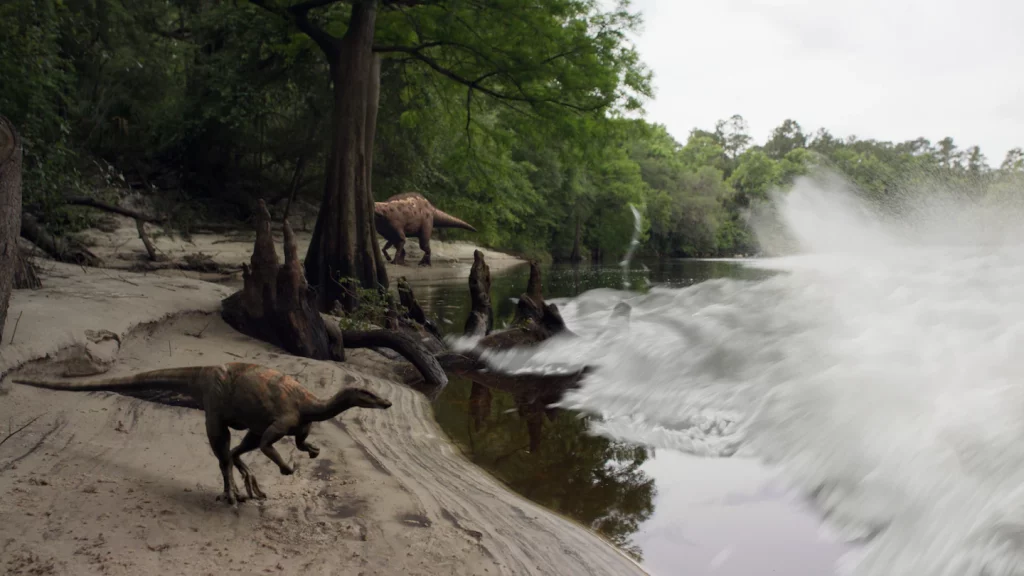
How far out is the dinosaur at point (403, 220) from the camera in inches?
765

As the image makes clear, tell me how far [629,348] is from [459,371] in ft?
7.20

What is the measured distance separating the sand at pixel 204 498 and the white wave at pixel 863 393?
1639mm

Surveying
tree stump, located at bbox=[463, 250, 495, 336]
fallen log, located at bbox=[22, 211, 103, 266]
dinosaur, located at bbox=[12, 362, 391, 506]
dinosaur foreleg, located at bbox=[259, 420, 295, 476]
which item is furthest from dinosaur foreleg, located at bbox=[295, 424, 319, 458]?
fallen log, located at bbox=[22, 211, 103, 266]

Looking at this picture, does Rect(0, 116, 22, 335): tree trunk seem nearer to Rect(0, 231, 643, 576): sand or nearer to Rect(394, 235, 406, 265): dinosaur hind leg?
Rect(0, 231, 643, 576): sand

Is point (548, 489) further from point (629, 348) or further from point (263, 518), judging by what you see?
point (629, 348)

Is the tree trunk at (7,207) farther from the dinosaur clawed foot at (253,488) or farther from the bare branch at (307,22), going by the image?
the bare branch at (307,22)

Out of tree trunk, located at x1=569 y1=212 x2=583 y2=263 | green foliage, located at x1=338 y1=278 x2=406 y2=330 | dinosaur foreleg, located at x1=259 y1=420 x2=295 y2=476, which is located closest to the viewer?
dinosaur foreleg, located at x1=259 y1=420 x2=295 y2=476

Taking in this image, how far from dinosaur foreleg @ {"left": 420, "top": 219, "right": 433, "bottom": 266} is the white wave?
9278 mm

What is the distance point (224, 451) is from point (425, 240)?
725 inches

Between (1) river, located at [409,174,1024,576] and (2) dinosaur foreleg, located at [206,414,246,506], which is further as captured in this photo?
(1) river, located at [409,174,1024,576]

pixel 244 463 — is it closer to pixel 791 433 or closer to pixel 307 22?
pixel 791 433

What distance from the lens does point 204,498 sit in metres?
2.84

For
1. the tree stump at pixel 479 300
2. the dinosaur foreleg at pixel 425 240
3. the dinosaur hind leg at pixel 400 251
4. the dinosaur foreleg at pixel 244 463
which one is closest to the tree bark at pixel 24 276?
the dinosaur foreleg at pixel 244 463

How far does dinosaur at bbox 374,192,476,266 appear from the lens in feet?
63.7
